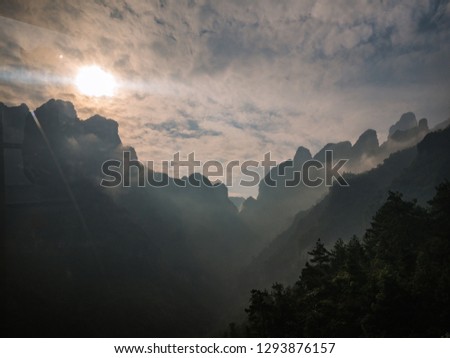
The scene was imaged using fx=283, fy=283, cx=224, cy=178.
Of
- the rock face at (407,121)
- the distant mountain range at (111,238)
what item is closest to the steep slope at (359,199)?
the distant mountain range at (111,238)

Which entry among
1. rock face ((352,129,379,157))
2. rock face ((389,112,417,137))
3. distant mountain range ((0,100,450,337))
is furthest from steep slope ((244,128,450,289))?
rock face ((352,129,379,157))

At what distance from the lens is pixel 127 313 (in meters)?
93.2

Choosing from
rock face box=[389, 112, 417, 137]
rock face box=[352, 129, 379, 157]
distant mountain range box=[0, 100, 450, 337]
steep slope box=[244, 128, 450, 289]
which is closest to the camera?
steep slope box=[244, 128, 450, 289]

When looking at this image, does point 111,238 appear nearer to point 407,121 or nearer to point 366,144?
point 366,144

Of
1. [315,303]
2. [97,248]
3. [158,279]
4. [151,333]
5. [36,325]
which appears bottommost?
[315,303]

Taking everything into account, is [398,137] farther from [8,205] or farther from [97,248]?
[8,205]

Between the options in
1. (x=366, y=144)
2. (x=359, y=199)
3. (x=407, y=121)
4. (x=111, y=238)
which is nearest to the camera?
(x=359, y=199)

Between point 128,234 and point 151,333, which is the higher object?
point 128,234

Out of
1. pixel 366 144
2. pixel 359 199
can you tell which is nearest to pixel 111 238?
pixel 359 199

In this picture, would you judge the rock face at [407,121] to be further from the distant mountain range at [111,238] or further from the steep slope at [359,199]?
the steep slope at [359,199]

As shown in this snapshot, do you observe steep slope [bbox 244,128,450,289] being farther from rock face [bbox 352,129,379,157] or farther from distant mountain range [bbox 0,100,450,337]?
rock face [bbox 352,129,379,157]
